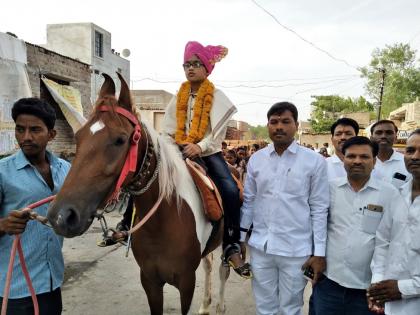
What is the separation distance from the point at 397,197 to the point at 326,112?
48.7m

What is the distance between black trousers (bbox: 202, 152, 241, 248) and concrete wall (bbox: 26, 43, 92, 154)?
7.74 metres

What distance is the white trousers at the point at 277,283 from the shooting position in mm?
2480

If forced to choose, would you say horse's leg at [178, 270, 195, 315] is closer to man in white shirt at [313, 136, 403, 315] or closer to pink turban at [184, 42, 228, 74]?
man in white shirt at [313, 136, 403, 315]

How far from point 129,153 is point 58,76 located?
9.54 metres

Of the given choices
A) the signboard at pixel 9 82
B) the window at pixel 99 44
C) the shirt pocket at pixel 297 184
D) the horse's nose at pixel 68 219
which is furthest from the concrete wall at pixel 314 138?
the horse's nose at pixel 68 219

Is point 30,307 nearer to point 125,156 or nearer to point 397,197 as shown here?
point 125,156

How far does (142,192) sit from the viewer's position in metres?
2.22

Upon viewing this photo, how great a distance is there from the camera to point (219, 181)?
3.12 m

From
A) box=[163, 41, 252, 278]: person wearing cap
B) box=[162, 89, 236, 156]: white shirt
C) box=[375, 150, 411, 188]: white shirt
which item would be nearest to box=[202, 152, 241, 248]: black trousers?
box=[163, 41, 252, 278]: person wearing cap

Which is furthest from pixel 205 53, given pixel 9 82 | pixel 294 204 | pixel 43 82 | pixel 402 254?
pixel 43 82

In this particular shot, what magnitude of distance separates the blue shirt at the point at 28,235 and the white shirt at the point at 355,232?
6.00ft

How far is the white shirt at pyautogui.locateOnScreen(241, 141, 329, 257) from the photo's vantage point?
2.40m

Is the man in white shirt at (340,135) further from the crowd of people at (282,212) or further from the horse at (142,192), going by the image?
the horse at (142,192)

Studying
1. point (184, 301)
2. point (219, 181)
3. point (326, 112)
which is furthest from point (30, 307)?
point (326, 112)
